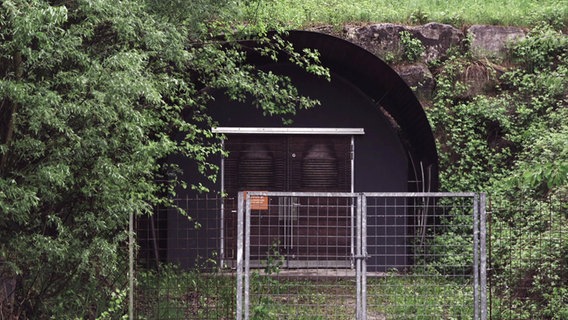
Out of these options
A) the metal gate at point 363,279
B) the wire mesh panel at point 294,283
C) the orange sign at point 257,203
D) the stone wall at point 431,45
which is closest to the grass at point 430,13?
the stone wall at point 431,45

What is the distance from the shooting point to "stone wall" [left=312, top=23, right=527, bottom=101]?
672 inches

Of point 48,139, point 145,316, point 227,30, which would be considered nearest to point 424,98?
point 227,30

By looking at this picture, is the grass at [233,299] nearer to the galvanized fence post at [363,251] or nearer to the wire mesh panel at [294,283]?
the wire mesh panel at [294,283]

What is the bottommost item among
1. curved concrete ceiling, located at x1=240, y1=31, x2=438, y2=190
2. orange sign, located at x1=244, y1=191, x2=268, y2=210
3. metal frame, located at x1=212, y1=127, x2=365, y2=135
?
orange sign, located at x1=244, y1=191, x2=268, y2=210

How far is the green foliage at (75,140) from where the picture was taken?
25.3ft

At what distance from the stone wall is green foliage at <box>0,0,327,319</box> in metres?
8.09

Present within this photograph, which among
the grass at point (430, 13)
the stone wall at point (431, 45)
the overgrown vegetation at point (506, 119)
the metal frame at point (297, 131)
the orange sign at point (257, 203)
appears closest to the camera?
the orange sign at point (257, 203)

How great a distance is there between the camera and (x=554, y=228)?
34.9ft

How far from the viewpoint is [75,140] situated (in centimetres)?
812

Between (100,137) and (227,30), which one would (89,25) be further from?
(227,30)

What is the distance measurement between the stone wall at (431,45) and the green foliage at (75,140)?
26.5 ft

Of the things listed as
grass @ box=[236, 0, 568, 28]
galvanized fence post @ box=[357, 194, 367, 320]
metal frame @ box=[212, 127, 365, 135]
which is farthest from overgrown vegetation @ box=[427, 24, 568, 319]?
galvanized fence post @ box=[357, 194, 367, 320]

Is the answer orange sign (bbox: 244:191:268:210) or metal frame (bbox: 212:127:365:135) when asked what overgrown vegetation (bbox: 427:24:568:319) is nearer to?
metal frame (bbox: 212:127:365:135)

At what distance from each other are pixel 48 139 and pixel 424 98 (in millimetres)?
10209
